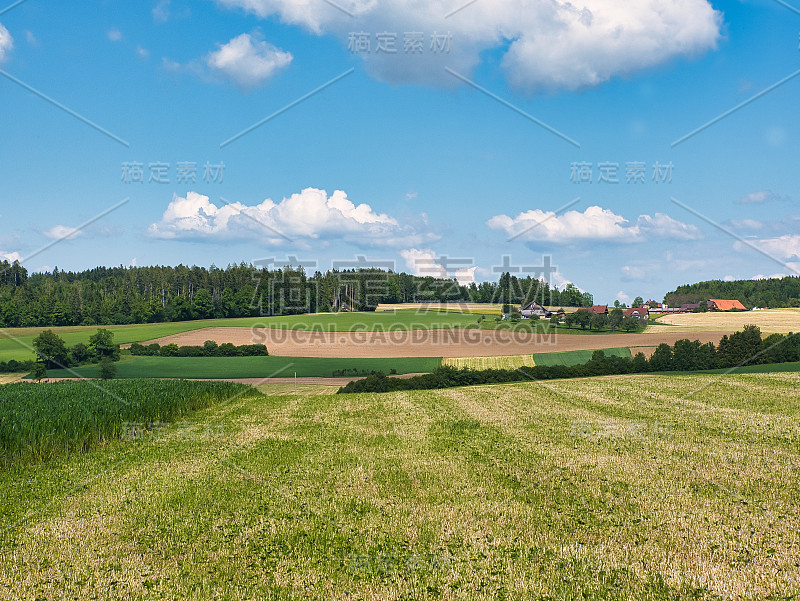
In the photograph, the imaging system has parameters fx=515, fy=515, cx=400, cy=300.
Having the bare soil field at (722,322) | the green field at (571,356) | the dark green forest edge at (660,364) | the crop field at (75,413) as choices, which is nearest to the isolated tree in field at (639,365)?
the dark green forest edge at (660,364)

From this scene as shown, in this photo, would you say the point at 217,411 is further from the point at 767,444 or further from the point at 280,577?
the point at 767,444

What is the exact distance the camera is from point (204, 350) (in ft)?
238

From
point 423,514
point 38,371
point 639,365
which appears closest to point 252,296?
point 38,371

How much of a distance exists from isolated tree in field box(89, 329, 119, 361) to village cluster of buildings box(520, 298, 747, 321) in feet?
220

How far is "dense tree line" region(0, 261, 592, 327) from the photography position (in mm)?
102438

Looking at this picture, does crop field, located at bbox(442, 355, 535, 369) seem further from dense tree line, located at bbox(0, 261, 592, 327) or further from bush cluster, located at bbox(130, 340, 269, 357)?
dense tree line, located at bbox(0, 261, 592, 327)

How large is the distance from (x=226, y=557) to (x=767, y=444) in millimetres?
13533

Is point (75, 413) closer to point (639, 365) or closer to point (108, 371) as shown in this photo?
point (639, 365)

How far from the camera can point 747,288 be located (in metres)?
142

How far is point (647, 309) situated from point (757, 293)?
44.3 m

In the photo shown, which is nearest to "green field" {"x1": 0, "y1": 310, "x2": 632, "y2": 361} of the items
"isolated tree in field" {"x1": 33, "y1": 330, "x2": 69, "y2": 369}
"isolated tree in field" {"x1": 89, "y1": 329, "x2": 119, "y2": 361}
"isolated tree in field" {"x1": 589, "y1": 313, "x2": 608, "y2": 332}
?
"isolated tree in field" {"x1": 589, "y1": 313, "x2": 608, "y2": 332}

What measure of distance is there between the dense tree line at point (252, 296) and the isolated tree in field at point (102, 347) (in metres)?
35.9

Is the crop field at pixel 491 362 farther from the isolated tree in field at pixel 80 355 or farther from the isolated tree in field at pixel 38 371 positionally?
the isolated tree in field at pixel 80 355

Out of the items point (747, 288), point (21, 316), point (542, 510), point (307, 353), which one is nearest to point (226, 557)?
point (542, 510)
